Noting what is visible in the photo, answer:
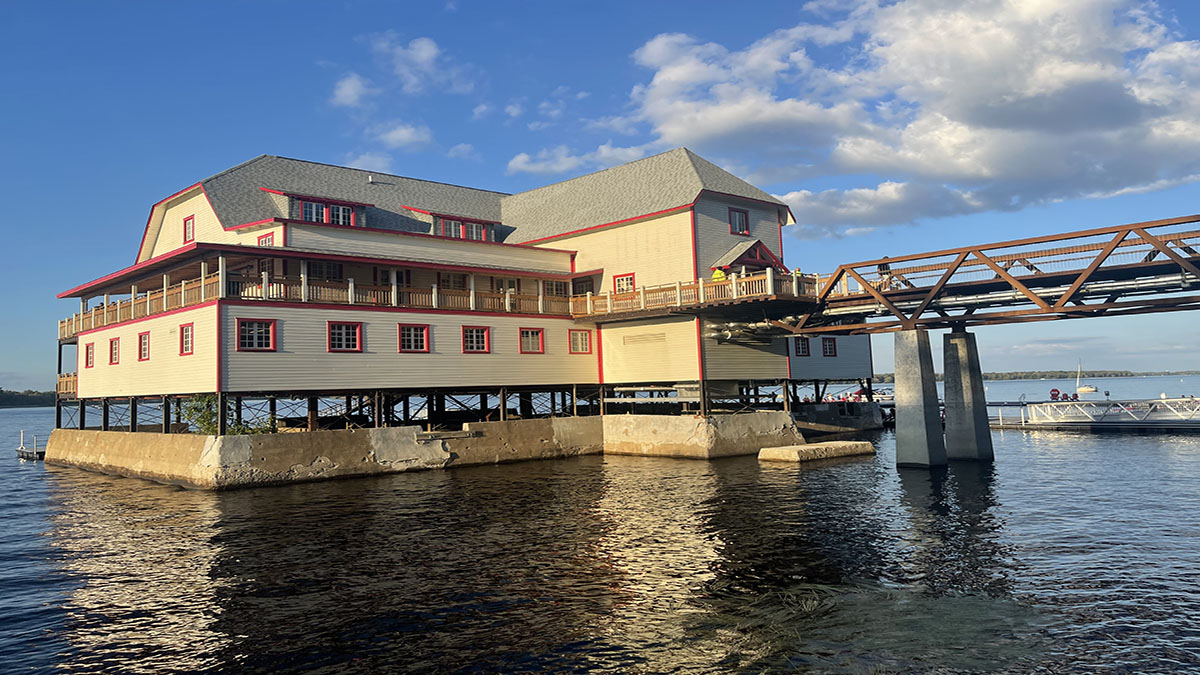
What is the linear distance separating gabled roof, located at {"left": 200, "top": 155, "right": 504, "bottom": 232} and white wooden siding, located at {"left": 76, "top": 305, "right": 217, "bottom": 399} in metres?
7.37

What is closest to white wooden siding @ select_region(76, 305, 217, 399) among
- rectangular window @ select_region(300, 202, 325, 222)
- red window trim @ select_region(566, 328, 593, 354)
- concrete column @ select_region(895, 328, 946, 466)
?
rectangular window @ select_region(300, 202, 325, 222)

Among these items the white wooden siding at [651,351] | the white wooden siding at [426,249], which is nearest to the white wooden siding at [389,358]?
the white wooden siding at [651,351]

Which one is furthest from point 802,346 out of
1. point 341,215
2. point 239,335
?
point 239,335

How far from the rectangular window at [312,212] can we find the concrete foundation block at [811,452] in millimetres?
27616

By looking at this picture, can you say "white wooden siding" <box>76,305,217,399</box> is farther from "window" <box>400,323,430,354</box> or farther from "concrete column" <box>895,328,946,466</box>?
"concrete column" <box>895,328,946,466</box>

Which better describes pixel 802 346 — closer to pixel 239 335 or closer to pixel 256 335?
pixel 256 335

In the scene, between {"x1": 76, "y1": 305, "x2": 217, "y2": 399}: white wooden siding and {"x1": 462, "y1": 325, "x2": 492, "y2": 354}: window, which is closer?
{"x1": 76, "y1": 305, "x2": 217, "y2": 399}: white wooden siding

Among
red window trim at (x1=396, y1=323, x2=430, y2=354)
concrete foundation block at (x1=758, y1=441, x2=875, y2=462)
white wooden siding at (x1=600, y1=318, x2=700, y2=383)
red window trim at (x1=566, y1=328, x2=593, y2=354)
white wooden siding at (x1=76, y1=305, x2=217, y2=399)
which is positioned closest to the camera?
white wooden siding at (x1=76, y1=305, x2=217, y2=399)

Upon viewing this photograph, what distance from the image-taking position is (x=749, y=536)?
69.5ft

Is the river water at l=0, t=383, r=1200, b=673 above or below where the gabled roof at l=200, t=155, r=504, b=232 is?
below

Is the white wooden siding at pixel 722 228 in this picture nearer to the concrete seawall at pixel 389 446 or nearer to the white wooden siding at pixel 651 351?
the white wooden siding at pixel 651 351

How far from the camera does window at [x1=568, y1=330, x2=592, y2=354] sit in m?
46.9

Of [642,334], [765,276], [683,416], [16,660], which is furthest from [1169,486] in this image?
[16,660]

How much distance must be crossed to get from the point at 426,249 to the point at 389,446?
11833 millimetres
